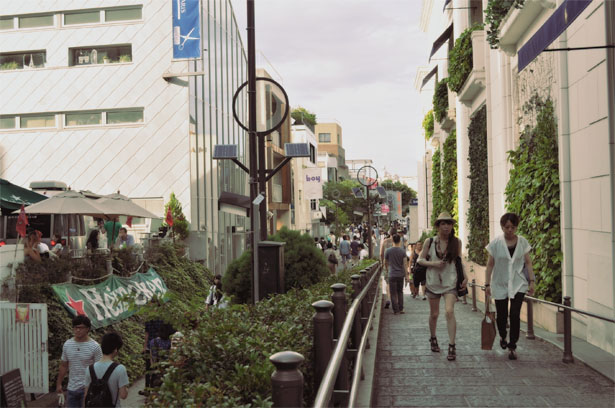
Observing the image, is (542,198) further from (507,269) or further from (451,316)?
(451,316)

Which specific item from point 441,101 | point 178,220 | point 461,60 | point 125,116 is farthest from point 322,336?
point 125,116

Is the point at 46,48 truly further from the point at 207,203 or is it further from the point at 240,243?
the point at 240,243

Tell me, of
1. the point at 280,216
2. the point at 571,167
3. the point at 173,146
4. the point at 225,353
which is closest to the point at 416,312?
the point at 571,167

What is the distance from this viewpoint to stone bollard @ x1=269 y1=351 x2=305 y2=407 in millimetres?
2658

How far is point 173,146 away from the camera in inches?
1156

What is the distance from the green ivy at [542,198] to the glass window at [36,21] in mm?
25482

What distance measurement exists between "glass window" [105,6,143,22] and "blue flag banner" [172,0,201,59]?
2.23 metres

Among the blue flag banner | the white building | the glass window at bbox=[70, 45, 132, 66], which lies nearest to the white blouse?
the white building

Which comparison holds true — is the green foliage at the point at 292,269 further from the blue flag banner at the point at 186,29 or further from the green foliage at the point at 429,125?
the green foliage at the point at 429,125

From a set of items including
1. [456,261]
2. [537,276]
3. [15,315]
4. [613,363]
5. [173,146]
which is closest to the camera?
[613,363]

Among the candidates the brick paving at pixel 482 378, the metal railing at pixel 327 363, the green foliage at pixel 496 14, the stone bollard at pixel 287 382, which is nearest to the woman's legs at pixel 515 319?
the brick paving at pixel 482 378

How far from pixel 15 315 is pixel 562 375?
9473mm

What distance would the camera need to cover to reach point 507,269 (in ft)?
25.2

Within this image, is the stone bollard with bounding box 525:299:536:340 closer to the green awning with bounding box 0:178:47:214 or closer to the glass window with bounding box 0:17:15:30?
the green awning with bounding box 0:178:47:214
